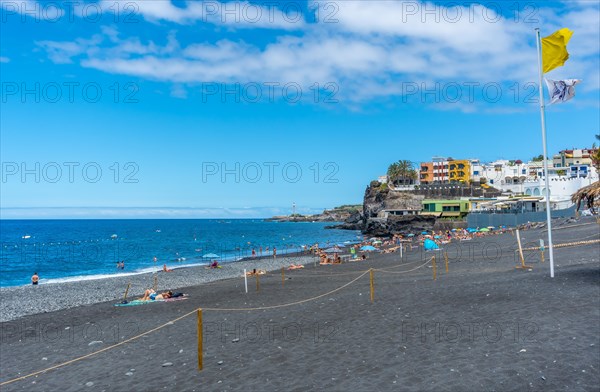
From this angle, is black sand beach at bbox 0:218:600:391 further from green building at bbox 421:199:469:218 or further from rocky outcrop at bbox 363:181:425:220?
rocky outcrop at bbox 363:181:425:220

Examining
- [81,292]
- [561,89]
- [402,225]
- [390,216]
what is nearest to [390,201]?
[390,216]

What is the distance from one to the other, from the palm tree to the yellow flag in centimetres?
12437

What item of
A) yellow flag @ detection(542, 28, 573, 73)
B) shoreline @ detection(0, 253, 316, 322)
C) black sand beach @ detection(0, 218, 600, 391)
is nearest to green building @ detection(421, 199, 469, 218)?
shoreline @ detection(0, 253, 316, 322)

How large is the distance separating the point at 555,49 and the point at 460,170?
116 meters

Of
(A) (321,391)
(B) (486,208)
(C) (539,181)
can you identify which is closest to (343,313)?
(A) (321,391)

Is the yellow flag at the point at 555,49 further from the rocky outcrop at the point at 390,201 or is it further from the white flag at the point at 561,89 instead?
the rocky outcrop at the point at 390,201

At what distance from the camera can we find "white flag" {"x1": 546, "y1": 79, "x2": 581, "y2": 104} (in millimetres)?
16875

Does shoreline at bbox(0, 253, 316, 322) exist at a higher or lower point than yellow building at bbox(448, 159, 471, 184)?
lower

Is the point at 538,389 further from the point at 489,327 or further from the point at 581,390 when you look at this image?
the point at 489,327

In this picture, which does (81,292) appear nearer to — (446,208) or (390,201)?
(446,208)

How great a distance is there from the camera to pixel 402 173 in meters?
143

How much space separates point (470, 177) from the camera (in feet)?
418

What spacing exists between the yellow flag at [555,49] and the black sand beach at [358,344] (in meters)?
8.55

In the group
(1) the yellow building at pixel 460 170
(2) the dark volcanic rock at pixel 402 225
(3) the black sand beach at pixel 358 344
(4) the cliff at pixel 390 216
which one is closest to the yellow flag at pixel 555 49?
(3) the black sand beach at pixel 358 344
